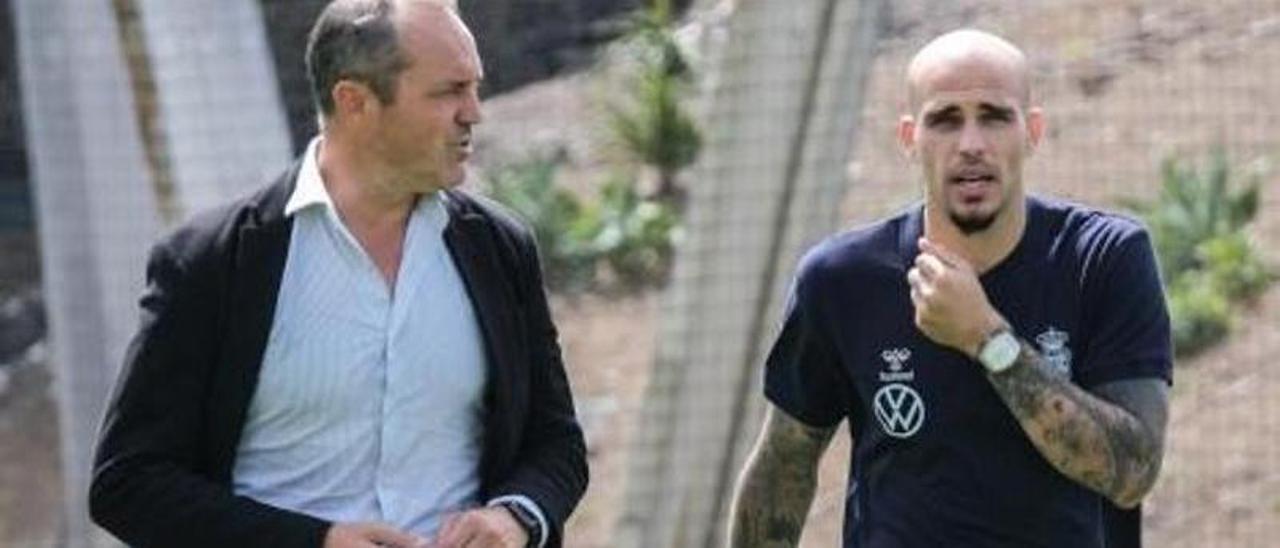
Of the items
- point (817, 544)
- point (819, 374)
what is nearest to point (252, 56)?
point (817, 544)

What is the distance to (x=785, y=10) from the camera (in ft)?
25.0

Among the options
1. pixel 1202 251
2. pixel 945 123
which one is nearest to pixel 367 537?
pixel 945 123

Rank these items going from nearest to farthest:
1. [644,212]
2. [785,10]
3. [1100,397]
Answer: [1100,397] → [785,10] → [644,212]

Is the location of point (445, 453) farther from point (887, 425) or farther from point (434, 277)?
point (887, 425)

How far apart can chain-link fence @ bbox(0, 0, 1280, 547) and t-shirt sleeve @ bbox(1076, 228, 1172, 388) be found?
8.23 feet

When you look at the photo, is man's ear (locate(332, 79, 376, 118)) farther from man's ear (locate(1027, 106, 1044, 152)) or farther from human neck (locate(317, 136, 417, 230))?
man's ear (locate(1027, 106, 1044, 152))

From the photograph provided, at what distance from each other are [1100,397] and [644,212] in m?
5.95

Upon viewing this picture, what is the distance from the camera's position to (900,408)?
16.8ft

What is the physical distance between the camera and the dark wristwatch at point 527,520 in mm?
5141

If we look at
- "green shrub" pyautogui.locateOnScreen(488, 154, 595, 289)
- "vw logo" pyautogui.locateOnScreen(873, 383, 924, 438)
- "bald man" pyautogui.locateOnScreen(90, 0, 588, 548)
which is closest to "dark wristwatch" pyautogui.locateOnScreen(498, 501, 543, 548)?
"bald man" pyautogui.locateOnScreen(90, 0, 588, 548)

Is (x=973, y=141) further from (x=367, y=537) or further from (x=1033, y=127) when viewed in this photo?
(x=367, y=537)

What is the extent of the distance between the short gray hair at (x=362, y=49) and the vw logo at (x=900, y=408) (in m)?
0.73

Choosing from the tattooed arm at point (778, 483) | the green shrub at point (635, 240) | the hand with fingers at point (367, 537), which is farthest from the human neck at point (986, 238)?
the green shrub at point (635, 240)

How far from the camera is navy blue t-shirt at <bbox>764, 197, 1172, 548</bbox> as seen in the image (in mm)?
5090
